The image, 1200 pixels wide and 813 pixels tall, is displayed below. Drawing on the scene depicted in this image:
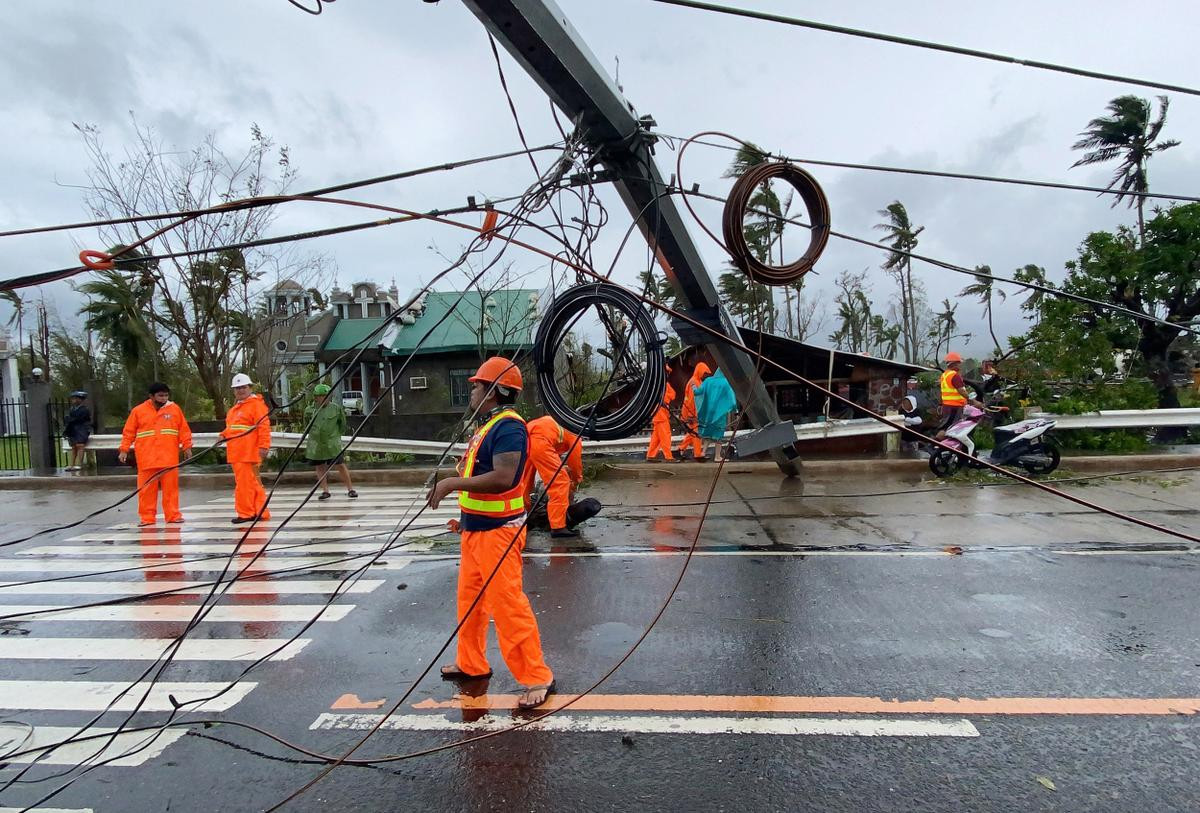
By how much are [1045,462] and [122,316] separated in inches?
1053

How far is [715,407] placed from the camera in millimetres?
12477

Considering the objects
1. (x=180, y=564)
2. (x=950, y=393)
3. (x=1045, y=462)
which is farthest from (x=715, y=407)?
(x=180, y=564)

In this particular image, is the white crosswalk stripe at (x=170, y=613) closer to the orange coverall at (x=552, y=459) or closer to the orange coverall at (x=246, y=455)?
the orange coverall at (x=552, y=459)

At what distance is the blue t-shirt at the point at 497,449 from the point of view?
12.4ft

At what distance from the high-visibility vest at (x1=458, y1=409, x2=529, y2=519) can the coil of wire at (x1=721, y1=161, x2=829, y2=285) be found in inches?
93.9

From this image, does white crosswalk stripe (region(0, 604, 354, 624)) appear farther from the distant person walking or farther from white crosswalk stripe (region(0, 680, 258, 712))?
the distant person walking

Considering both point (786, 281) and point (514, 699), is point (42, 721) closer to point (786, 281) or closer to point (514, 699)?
point (514, 699)

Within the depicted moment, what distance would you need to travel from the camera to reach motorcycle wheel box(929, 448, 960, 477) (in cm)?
1088

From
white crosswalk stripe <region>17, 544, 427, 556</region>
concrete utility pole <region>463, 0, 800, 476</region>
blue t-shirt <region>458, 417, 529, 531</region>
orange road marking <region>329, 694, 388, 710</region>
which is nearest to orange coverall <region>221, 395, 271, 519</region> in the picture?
white crosswalk stripe <region>17, 544, 427, 556</region>

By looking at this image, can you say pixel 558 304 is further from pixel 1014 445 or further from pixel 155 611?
pixel 1014 445

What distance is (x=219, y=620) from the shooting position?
5316 mm

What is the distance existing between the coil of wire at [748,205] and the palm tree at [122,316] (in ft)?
52.8

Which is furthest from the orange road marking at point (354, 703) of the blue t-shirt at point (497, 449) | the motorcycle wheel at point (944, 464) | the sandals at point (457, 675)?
the motorcycle wheel at point (944, 464)

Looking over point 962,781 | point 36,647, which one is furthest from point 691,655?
point 36,647
